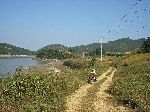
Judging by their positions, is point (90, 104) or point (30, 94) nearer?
point (30, 94)

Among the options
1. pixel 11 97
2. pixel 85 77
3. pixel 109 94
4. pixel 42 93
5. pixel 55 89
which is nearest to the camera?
pixel 11 97

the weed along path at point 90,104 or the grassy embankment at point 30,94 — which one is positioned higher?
the grassy embankment at point 30,94

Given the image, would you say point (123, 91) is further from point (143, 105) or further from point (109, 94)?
point (143, 105)

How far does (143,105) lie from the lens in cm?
1766

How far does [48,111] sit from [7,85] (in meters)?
3.93

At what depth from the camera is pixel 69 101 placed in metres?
20.7

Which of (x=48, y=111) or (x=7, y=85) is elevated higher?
(x=7, y=85)

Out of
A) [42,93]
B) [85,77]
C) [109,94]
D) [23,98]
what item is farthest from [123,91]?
[85,77]

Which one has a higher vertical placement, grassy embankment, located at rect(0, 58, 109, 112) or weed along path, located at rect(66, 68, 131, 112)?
grassy embankment, located at rect(0, 58, 109, 112)

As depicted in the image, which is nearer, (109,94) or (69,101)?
(69,101)

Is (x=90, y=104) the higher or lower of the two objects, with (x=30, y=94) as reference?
lower

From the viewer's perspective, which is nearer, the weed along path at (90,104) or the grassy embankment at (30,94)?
the grassy embankment at (30,94)

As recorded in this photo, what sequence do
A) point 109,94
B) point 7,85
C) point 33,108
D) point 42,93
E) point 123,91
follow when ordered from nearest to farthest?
1. point 33,108
2. point 7,85
3. point 42,93
4. point 123,91
5. point 109,94

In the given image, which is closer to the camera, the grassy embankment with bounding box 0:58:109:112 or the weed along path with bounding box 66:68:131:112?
the grassy embankment with bounding box 0:58:109:112
